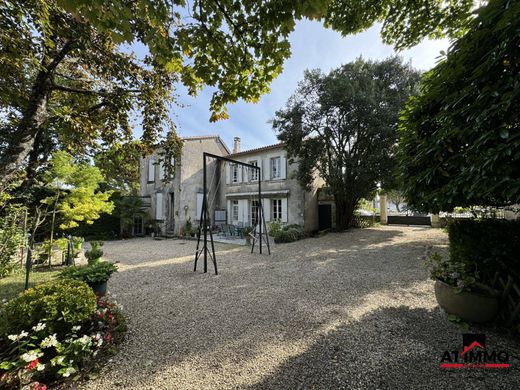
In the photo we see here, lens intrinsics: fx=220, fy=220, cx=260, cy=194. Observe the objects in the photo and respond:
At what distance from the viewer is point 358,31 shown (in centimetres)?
491

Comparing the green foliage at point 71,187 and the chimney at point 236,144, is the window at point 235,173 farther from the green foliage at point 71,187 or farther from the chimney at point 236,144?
the green foliage at point 71,187

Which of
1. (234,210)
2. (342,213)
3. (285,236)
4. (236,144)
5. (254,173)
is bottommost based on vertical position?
(285,236)

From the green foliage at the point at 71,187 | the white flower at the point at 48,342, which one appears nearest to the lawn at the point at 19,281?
the green foliage at the point at 71,187

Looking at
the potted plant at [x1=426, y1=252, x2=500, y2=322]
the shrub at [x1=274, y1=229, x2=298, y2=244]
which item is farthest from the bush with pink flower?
the shrub at [x1=274, y1=229, x2=298, y2=244]

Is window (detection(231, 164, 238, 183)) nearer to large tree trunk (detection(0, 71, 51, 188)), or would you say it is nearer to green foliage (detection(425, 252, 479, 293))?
large tree trunk (detection(0, 71, 51, 188))

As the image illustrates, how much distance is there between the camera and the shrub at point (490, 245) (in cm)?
293

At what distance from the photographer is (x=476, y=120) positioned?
1951 mm

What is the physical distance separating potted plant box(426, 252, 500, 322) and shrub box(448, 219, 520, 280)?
159mm

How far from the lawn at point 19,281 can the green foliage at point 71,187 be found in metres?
1.35

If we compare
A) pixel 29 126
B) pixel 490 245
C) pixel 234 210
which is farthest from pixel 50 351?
pixel 234 210

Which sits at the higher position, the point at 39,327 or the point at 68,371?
the point at 39,327

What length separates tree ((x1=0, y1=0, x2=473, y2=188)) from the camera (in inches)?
88.6

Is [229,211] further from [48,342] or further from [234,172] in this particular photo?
[48,342]

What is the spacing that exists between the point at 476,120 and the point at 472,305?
2.57 meters
